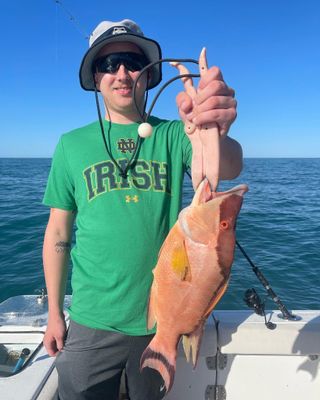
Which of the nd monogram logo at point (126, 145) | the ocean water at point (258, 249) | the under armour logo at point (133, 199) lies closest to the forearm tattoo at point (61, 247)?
the under armour logo at point (133, 199)

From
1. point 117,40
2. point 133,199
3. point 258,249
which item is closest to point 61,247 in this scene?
point 133,199

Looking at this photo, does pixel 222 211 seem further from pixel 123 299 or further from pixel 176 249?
pixel 123 299

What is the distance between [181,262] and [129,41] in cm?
143

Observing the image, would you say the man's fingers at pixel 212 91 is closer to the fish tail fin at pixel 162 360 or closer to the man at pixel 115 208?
the man at pixel 115 208

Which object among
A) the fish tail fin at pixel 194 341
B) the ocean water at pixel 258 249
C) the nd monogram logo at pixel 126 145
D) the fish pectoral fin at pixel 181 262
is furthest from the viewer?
the ocean water at pixel 258 249

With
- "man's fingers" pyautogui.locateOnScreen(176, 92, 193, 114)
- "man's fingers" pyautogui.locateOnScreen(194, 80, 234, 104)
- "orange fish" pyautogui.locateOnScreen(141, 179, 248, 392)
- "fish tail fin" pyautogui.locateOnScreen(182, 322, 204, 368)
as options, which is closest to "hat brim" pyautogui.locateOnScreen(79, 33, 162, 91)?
"man's fingers" pyautogui.locateOnScreen(176, 92, 193, 114)

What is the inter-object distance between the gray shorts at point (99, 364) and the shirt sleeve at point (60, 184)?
0.79 m

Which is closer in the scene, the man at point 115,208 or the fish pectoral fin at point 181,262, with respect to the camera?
the fish pectoral fin at point 181,262

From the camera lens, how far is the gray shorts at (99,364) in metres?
2.21

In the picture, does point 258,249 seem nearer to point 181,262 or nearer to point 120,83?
point 120,83

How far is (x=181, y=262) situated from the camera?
167 cm

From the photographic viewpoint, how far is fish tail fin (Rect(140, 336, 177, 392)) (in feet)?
6.14

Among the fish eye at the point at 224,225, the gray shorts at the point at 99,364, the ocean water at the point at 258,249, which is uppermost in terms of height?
the fish eye at the point at 224,225

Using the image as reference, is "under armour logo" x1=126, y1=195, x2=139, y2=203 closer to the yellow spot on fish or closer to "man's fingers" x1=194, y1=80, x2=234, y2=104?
the yellow spot on fish
